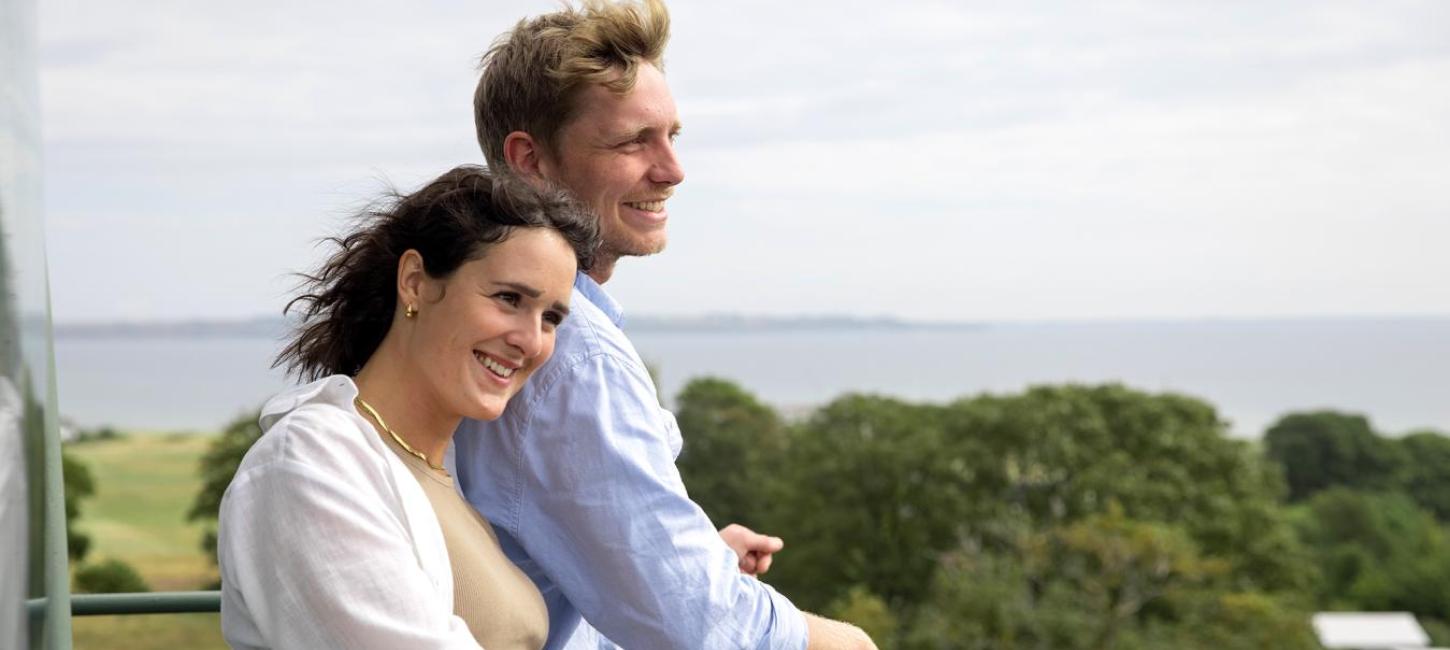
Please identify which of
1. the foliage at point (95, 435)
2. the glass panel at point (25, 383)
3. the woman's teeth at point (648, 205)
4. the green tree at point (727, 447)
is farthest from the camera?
the foliage at point (95, 435)

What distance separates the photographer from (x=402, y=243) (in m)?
1.68

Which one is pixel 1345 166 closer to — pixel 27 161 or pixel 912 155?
pixel 912 155

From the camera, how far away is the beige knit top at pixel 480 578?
1.58 metres

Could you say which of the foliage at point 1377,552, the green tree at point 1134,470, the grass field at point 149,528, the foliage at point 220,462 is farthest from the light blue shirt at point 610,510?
the foliage at point 1377,552

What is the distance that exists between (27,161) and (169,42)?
62.1m

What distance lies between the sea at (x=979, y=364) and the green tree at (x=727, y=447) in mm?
21129

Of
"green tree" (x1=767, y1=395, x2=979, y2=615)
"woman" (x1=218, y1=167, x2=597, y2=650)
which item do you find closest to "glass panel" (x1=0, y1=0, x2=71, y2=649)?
"woman" (x1=218, y1=167, x2=597, y2=650)

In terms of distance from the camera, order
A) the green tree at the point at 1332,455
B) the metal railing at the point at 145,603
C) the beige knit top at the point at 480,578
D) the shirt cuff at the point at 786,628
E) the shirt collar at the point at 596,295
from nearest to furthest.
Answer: the beige knit top at the point at 480,578 < the shirt cuff at the point at 786,628 < the shirt collar at the point at 596,295 < the metal railing at the point at 145,603 < the green tree at the point at 1332,455

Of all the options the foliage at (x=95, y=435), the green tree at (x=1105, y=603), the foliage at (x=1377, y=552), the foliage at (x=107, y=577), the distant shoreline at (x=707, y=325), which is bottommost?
the foliage at (x=1377, y=552)

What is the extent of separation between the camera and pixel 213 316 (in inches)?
2229

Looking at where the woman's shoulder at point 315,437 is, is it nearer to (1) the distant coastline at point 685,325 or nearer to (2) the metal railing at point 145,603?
(2) the metal railing at point 145,603

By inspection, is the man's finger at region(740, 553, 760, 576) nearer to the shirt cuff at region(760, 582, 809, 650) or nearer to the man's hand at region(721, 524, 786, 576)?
the man's hand at region(721, 524, 786, 576)

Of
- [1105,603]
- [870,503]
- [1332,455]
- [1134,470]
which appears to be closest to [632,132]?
[1105,603]

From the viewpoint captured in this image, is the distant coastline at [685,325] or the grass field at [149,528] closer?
the grass field at [149,528]
